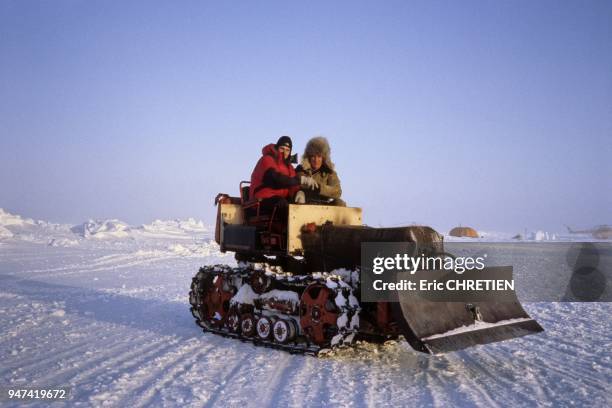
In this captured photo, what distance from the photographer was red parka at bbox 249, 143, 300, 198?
7703 mm

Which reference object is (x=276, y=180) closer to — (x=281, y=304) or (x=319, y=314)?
(x=281, y=304)

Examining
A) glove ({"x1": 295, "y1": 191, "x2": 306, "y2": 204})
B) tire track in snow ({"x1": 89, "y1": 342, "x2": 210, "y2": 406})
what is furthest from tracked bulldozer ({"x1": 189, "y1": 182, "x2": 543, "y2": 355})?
tire track in snow ({"x1": 89, "y1": 342, "x2": 210, "y2": 406})

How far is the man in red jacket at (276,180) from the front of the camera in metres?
7.64

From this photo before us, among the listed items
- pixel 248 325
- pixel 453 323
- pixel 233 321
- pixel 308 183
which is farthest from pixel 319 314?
pixel 308 183

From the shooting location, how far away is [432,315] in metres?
5.78

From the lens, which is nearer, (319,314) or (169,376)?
(169,376)

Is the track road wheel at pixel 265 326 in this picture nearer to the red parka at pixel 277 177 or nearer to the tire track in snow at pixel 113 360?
the tire track in snow at pixel 113 360

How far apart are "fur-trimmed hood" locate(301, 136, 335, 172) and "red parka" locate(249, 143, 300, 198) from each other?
0.90 metres

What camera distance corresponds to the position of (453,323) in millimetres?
5848

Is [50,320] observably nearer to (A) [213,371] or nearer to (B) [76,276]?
(A) [213,371]

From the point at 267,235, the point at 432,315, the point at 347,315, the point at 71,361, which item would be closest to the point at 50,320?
the point at 71,361

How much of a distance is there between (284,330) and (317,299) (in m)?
0.70

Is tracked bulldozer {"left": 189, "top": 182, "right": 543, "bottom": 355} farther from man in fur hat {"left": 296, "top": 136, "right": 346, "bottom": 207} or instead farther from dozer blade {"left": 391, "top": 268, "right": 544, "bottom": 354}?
man in fur hat {"left": 296, "top": 136, "right": 346, "bottom": 207}

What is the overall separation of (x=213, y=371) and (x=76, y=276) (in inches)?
453
